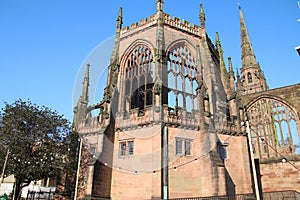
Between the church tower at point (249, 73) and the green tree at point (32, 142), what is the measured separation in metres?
40.4

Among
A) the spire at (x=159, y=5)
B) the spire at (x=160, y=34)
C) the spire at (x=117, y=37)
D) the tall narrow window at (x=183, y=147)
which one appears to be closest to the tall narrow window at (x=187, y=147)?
the tall narrow window at (x=183, y=147)

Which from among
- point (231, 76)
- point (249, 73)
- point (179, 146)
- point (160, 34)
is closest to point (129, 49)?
point (160, 34)

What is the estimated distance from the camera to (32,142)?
70.0ft

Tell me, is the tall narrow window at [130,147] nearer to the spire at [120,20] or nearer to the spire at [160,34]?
the spire at [160,34]

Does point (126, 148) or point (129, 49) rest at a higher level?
point (129, 49)

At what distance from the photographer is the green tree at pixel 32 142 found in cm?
2041

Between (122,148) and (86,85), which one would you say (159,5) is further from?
(122,148)

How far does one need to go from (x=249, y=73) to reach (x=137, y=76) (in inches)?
1610

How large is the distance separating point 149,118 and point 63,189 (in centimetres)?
1107

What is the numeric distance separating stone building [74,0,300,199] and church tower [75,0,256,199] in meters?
0.07

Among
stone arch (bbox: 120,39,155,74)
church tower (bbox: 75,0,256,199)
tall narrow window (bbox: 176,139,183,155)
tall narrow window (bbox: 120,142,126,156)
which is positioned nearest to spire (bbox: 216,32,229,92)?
church tower (bbox: 75,0,256,199)

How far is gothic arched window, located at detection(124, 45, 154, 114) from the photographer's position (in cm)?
2408

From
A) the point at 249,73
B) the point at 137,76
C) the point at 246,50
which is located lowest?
the point at 137,76

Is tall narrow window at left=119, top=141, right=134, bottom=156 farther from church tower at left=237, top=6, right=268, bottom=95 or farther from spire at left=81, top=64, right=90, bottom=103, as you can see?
church tower at left=237, top=6, right=268, bottom=95
